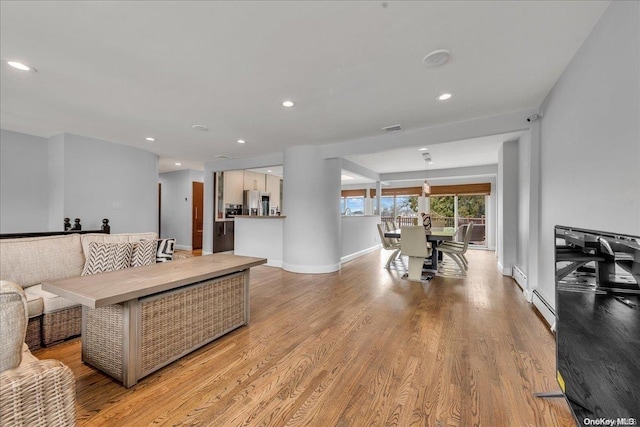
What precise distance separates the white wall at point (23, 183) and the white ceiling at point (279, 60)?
62 centimetres

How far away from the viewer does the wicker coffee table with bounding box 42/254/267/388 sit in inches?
64.8

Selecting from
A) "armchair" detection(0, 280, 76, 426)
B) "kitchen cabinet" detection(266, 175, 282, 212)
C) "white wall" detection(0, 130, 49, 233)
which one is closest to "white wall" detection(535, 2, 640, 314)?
"armchair" detection(0, 280, 76, 426)

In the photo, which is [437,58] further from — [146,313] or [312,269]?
[312,269]

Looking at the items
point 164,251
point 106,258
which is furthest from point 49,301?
point 164,251

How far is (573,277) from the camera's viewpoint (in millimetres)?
1282

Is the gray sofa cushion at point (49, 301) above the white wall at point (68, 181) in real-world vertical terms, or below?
below

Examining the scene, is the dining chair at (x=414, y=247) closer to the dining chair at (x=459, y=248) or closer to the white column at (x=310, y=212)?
the dining chair at (x=459, y=248)

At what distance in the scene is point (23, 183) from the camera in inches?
175

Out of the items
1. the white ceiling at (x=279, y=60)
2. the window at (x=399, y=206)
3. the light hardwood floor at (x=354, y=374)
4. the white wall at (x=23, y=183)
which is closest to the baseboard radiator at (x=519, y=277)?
the light hardwood floor at (x=354, y=374)

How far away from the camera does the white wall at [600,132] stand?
1.47 meters

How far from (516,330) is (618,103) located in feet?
6.66

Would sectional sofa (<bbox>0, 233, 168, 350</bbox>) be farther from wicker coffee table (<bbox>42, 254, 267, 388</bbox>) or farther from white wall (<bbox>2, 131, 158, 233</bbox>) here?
white wall (<bbox>2, 131, 158, 233</bbox>)

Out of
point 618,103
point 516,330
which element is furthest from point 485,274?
point 618,103

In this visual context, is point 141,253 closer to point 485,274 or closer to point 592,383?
point 592,383
